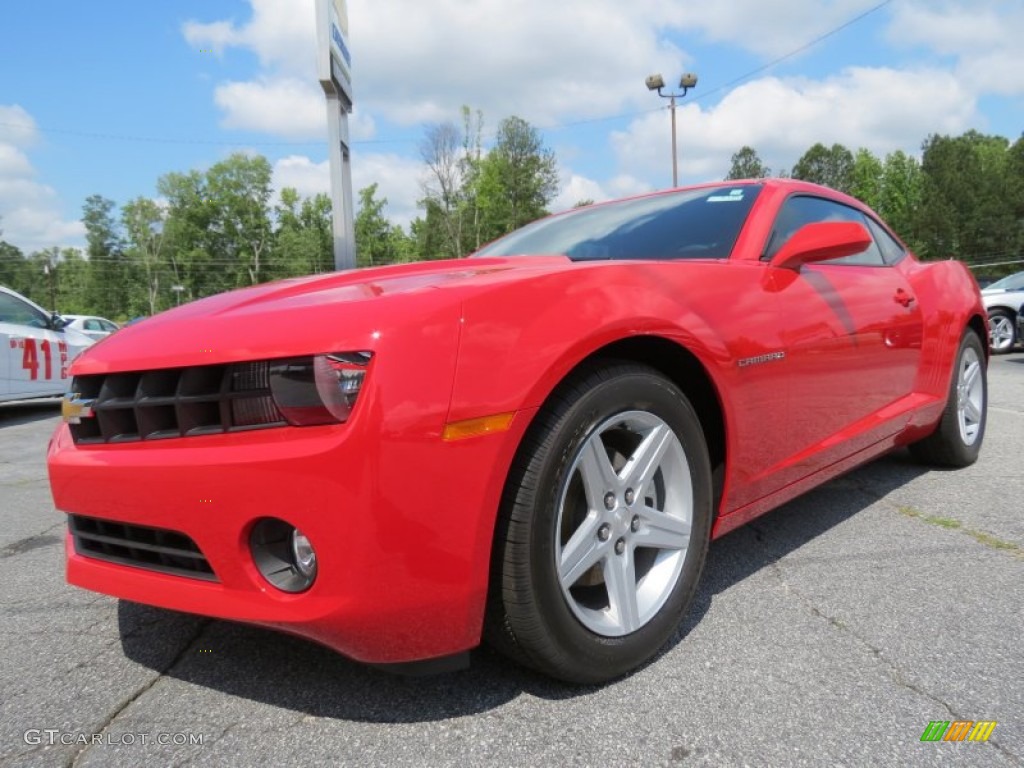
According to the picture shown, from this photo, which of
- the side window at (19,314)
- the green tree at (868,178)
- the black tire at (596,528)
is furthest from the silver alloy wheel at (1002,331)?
the green tree at (868,178)

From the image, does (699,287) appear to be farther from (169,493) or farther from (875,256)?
(875,256)

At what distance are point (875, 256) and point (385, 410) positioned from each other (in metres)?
2.74

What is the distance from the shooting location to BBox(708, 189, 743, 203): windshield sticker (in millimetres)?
2562

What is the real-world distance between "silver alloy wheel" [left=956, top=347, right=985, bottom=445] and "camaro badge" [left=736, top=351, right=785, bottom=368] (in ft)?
6.50

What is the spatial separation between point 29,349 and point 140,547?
7704 millimetres

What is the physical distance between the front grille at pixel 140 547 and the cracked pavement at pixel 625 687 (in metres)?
0.34

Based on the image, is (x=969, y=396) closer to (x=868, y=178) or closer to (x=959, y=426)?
(x=959, y=426)

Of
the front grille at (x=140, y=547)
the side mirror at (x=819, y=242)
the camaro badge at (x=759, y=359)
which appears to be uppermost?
the side mirror at (x=819, y=242)

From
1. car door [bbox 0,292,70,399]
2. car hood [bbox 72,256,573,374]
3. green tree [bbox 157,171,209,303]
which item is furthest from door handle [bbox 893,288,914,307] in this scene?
green tree [bbox 157,171,209,303]

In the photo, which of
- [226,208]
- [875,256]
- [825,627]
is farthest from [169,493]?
[226,208]

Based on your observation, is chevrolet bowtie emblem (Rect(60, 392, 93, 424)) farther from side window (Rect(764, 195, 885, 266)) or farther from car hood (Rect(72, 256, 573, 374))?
side window (Rect(764, 195, 885, 266))

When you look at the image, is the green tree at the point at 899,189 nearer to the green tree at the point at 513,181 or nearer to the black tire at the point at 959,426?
the green tree at the point at 513,181

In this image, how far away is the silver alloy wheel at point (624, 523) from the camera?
62.5 inches

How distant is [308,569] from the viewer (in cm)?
140
